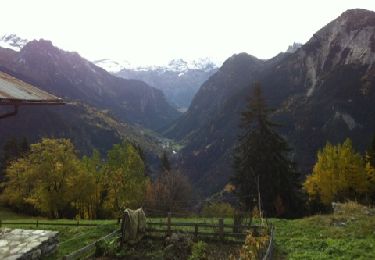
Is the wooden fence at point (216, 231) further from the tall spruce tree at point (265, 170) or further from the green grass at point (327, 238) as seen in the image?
the tall spruce tree at point (265, 170)

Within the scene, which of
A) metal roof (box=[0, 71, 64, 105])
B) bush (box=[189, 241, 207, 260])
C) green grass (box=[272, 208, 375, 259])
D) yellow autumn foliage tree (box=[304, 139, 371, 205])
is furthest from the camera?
yellow autumn foliage tree (box=[304, 139, 371, 205])

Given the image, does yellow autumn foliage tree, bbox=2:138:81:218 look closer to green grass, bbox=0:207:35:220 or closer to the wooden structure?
green grass, bbox=0:207:35:220

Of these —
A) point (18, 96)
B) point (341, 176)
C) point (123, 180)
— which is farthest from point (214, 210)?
point (18, 96)

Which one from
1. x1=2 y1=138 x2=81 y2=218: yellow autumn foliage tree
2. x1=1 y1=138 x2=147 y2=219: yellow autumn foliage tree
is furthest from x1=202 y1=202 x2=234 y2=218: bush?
x1=2 y1=138 x2=81 y2=218: yellow autumn foliage tree

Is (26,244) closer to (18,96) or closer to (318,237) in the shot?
(18,96)

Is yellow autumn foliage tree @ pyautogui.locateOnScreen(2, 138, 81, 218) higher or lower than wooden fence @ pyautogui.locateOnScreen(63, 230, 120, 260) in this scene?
higher

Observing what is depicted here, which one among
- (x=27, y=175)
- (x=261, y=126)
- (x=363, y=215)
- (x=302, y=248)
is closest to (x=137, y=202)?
(x=27, y=175)

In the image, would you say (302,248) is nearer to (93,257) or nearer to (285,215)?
(93,257)

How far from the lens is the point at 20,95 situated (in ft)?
68.6

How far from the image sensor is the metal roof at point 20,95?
19.7 metres

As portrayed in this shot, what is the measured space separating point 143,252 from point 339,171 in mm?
60226

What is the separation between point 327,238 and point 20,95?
Result: 59.0 ft

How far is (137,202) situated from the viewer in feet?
204

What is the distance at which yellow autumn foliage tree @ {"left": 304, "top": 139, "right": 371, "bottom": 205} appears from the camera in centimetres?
7819
